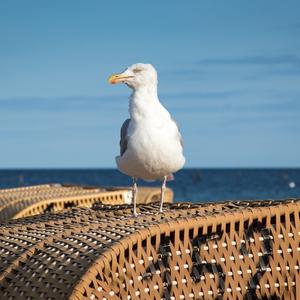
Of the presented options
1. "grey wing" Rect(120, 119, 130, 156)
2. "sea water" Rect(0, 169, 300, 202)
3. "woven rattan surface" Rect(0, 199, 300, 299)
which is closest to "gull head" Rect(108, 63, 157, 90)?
"grey wing" Rect(120, 119, 130, 156)

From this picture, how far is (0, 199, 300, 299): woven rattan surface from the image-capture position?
268 cm

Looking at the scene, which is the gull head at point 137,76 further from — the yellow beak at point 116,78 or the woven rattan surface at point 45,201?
the woven rattan surface at point 45,201

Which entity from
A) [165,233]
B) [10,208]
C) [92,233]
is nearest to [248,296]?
[165,233]

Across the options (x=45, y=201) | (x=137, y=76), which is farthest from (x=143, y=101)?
(x=45, y=201)

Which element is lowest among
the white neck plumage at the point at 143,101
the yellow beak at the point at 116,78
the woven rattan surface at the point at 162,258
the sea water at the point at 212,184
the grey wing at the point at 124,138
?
the woven rattan surface at the point at 162,258

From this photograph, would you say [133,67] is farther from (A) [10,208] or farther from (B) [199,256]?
(A) [10,208]

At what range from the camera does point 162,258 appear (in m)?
2.89

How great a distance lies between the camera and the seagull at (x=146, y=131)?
144 inches

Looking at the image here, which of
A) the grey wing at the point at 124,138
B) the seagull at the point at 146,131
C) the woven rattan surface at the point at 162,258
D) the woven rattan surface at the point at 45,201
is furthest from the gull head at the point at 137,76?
the woven rattan surface at the point at 45,201

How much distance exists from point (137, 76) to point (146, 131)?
297 millimetres

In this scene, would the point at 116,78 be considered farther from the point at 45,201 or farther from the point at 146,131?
the point at 45,201

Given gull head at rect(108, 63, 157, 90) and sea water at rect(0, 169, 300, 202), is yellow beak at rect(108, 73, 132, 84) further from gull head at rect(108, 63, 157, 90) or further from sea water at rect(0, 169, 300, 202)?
sea water at rect(0, 169, 300, 202)

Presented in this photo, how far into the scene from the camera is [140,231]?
2828 mm

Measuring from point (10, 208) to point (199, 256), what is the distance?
343cm
